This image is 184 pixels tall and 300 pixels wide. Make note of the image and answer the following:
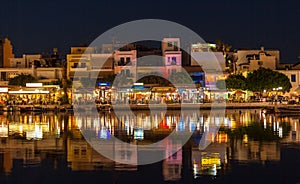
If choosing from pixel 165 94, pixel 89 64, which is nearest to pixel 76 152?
pixel 165 94

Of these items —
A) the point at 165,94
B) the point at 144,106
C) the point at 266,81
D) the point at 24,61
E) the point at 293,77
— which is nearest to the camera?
the point at 144,106

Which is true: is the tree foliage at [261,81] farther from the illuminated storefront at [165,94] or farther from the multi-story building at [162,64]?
the multi-story building at [162,64]

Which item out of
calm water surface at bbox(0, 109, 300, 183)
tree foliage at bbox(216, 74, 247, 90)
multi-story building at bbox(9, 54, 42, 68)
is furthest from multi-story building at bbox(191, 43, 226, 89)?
calm water surface at bbox(0, 109, 300, 183)

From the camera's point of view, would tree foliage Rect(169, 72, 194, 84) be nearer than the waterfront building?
Yes

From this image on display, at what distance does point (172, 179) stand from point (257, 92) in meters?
47.7

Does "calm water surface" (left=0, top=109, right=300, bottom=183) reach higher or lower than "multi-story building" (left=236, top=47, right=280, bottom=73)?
lower

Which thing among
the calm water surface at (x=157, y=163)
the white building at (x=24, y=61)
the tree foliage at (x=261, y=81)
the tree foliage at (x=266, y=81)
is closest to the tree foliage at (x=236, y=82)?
the tree foliage at (x=261, y=81)

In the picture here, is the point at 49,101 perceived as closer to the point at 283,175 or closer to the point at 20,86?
the point at 20,86

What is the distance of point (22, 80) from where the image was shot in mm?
60438

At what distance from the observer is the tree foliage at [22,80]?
Answer: 60125mm

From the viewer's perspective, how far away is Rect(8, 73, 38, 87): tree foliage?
60.1 m

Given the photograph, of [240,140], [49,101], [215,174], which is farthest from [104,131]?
[49,101]

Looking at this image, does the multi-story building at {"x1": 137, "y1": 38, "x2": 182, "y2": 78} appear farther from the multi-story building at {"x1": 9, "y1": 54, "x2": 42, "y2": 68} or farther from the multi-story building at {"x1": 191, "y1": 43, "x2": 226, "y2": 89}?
the multi-story building at {"x1": 9, "y1": 54, "x2": 42, "y2": 68}

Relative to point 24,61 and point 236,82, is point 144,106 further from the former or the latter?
point 24,61
